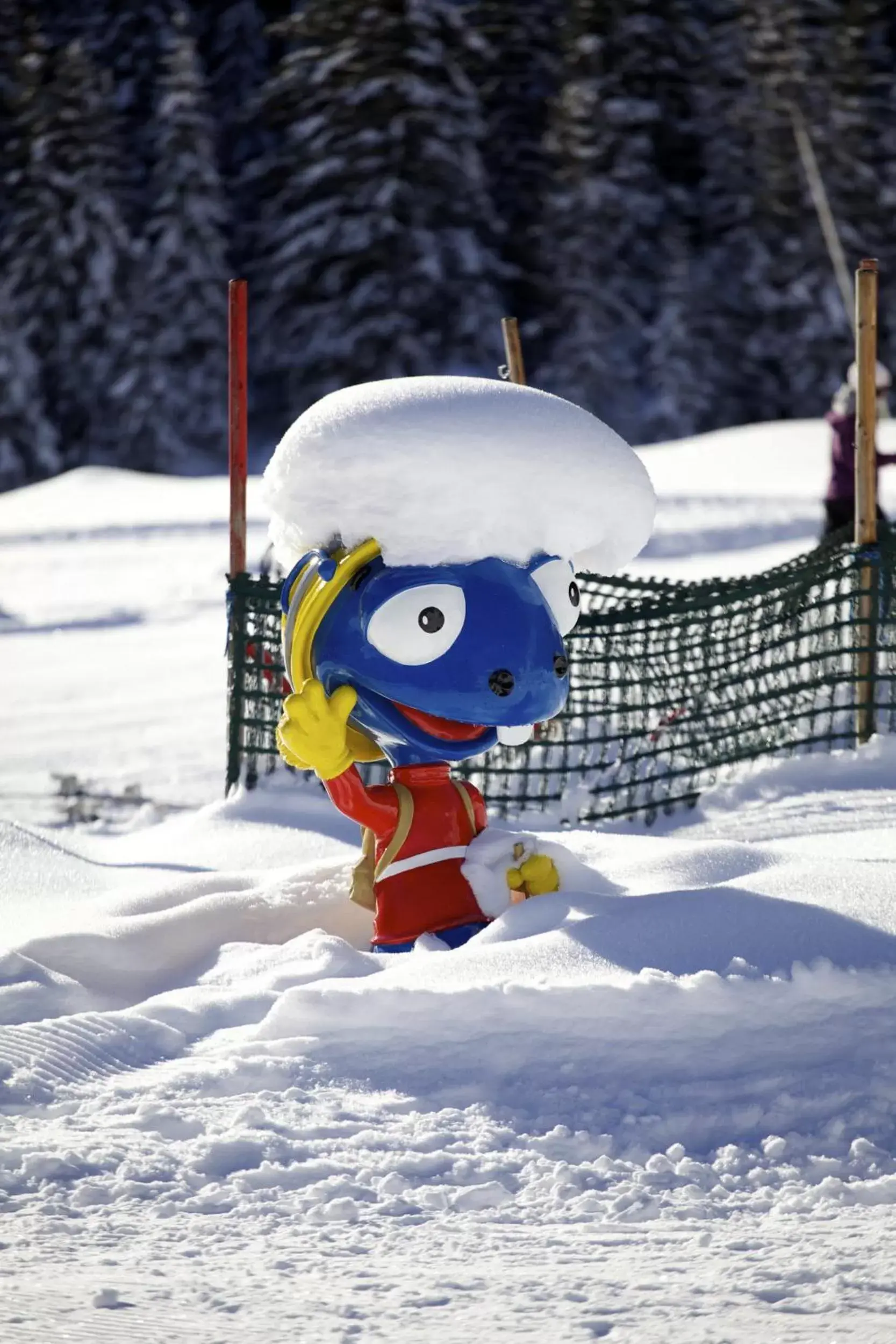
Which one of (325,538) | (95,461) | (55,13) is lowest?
(95,461)

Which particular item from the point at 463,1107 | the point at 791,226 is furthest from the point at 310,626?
the point at 791,226

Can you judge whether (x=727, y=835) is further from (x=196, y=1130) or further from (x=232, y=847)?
(x=196, y=1130)

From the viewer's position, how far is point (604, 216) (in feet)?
123

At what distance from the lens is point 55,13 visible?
44.3 m

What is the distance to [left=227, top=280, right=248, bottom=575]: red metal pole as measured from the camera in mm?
7285

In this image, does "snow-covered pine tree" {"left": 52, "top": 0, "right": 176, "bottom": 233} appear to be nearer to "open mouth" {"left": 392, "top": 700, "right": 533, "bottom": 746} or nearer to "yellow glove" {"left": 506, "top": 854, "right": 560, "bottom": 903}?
"open mouth" {"left": 392, "top": 700, "right": 533, "bottom": 746}

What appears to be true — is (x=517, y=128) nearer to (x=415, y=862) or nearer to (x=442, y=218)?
(x=442, y=218)

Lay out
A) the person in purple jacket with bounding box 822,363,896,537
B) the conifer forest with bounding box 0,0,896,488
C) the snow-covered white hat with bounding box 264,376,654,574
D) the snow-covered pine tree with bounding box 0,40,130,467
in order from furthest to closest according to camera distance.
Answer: the snow-covered pine tree with bounding box 0,40,130,467, the conifer forest with bounding box 0,0,896,488, the person in purple jacket with bounding box 822,363,896,537, the snow-covered white hat with bounding box 264,376,654,574

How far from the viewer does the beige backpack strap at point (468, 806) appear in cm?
502

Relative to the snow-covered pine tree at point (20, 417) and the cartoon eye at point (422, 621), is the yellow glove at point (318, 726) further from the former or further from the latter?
the snow-covered pine tree at point (20, 417)

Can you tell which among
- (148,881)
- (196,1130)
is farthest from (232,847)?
(196,1130)

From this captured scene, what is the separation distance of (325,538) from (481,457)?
61 centimetres

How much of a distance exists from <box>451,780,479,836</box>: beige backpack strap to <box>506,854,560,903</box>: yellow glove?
22 centimetres

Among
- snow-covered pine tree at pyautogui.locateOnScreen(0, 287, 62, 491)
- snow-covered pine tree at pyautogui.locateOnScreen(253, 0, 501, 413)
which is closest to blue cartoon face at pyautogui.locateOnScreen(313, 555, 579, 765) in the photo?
snow-covered pine tree at pyautogui.locateOnScreen(253, 0, 501, 413)
